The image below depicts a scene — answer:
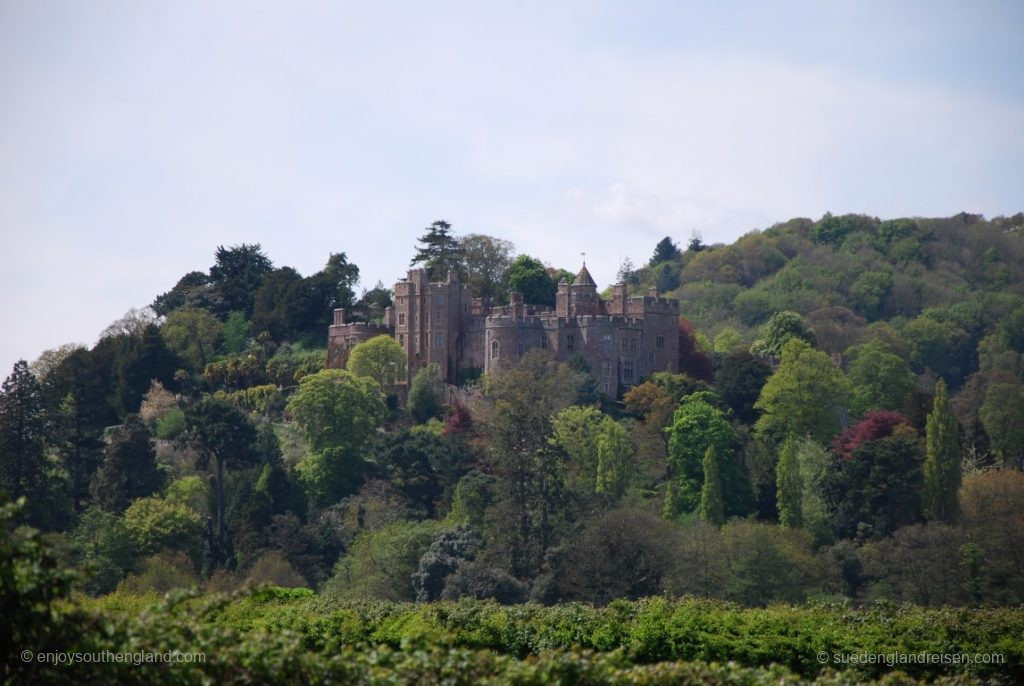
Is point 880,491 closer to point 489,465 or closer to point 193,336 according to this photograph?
point 489,465

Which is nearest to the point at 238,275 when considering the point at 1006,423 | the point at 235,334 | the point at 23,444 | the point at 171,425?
the point at 235,334

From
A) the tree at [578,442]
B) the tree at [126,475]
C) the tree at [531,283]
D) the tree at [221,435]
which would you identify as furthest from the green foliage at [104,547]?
the tree at [531,283]

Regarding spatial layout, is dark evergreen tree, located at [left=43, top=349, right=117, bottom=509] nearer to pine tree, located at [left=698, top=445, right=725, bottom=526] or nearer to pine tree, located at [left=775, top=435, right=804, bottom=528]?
pine tree, located at [left=698, top=445, right=725, bottom=526]

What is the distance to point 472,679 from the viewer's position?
845 inches

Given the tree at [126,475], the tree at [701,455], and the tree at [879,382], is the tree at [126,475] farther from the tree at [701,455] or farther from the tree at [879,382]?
the tree at [879,382]

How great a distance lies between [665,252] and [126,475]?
97498 mm

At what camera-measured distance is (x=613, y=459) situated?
65.9m

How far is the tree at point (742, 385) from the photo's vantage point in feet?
246

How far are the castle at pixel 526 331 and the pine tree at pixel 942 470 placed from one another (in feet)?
52.8

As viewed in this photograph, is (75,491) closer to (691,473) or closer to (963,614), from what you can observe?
(691,473)

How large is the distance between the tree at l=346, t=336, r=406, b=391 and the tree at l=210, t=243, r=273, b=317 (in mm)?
16414

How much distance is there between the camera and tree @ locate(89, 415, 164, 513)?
6731 centimetres

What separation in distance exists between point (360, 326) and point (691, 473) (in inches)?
834

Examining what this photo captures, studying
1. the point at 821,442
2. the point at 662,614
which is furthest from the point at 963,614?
the point at 821,442
